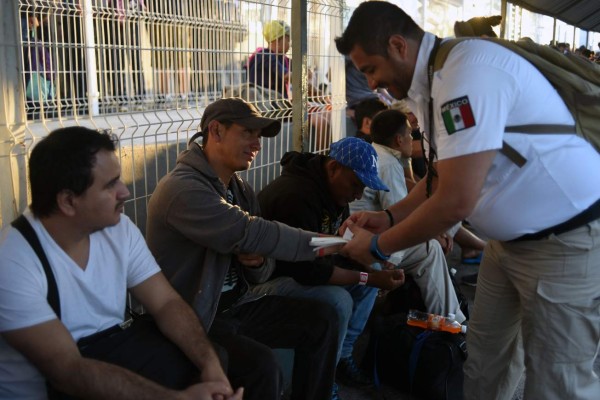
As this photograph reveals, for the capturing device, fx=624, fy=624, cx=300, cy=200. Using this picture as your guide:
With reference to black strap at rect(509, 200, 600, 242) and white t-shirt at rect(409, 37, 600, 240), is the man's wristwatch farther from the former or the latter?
black strap at rect(509, 200, 600, 242)

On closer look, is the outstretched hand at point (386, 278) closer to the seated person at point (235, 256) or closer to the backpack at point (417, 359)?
the backpack at point (417, 359)

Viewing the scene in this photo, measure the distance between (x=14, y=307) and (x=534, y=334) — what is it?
5.92 ft

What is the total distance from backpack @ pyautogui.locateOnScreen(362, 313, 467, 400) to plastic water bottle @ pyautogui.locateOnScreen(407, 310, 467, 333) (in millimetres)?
29

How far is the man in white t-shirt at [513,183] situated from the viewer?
78.2 inches

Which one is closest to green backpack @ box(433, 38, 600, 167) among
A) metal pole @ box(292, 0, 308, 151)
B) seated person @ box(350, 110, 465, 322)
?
seated person @ box(350, 110, 465, 322)

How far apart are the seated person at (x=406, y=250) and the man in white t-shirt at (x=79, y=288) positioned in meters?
1.78

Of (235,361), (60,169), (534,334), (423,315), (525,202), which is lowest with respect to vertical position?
(423,315)

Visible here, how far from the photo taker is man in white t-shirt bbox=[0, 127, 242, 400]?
6.11 ft

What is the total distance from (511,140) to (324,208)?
145 cm

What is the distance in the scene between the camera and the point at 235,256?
2945 mm

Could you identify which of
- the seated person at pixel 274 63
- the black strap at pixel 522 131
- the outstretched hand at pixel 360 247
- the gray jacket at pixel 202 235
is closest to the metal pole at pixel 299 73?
the seated person at pixel 274 63

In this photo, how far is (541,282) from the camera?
2.27 meters

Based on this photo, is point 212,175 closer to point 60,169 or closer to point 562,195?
point 60,169

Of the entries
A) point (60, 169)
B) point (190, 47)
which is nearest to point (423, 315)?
point (190, 47)
